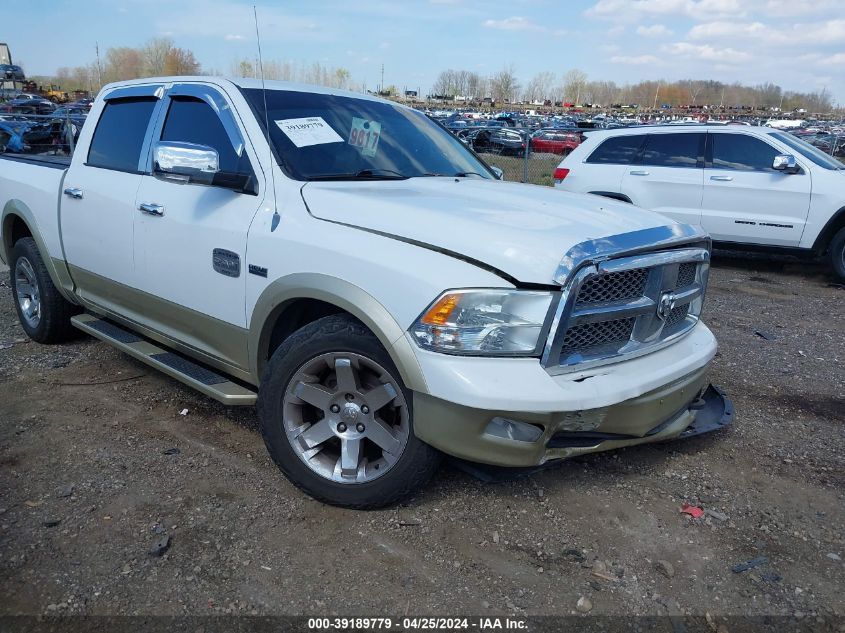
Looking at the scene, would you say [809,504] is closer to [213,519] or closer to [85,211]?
[213,519]

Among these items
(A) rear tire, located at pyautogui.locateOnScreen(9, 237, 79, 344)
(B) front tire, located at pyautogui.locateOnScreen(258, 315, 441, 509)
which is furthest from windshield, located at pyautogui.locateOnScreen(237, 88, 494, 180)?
(A) rear tire, located at pyautogui.locateOnScreen(9, 237, 79, 344)

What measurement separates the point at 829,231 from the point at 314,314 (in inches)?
296

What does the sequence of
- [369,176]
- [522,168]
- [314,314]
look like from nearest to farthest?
[314,314] → [369,176] → [522,168]

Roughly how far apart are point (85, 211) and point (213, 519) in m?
2.41

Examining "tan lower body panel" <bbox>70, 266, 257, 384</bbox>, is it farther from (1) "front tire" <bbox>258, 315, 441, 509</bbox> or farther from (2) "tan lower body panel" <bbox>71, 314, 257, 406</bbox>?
(1) "front tire" <bbox>258, 315, 441, 509</bbox>

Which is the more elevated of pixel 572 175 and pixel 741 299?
pixel 572 175

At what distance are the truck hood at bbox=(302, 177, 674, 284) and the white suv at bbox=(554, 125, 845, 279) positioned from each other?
20.0 ft

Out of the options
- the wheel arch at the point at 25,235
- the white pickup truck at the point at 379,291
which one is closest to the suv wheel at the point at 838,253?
the white pickup truck at the point at 379,291

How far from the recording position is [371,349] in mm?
2822

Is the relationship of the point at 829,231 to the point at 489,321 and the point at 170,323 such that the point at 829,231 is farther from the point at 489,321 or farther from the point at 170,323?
the point at 170,323

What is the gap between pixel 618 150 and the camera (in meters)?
9.70

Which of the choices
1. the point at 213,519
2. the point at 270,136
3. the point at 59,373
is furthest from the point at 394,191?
the point at 59,373

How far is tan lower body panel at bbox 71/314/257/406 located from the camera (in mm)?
3379

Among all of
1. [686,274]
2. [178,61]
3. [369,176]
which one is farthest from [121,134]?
[178,61]
